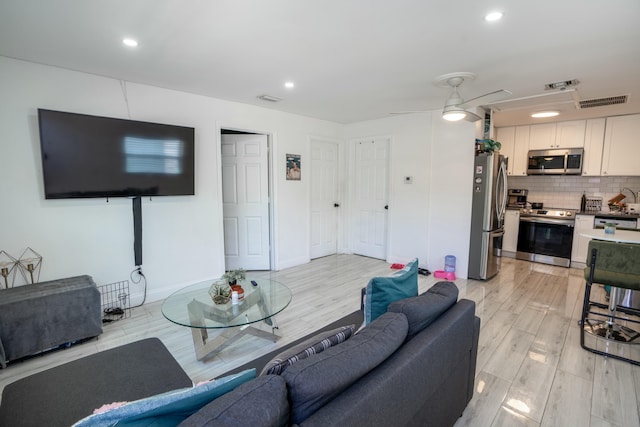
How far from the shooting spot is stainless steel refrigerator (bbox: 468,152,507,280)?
416 cm

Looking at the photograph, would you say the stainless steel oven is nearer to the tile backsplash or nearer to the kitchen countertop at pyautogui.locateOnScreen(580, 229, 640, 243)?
the tile backsplash

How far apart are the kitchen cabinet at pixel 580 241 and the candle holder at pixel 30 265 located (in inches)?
278

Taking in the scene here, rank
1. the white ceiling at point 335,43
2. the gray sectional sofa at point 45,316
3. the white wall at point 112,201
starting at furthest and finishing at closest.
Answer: the white wall at point 112,201 < the gray sectional sofa at point 45,316 < the white ceiling at point 335,43

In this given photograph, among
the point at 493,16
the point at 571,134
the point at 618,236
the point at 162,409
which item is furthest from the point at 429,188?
the point at 162,409

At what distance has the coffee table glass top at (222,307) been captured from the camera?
7.31 ft

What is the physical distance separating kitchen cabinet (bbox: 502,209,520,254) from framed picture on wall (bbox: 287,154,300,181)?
3804 millimetres

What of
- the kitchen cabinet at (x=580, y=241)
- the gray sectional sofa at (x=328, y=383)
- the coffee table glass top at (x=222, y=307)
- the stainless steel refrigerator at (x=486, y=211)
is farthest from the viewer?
the kitchen cabinet at (x=580, y=241)

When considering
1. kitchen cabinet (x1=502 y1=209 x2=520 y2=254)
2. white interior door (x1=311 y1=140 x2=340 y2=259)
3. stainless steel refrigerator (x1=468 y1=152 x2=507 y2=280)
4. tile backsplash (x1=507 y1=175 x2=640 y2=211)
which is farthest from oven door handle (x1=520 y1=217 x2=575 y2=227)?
white interior door (x1=311 y1=140 x2=340 y2=259)

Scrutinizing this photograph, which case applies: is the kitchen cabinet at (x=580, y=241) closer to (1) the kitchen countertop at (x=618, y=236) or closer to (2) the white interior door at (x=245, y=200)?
(1) the kitchen countertop at (x=618, y=236)

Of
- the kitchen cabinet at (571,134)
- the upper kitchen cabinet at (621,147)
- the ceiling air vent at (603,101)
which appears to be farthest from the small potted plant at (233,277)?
the upper kitchen cabinet at (621,147)

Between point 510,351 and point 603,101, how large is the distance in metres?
3.60

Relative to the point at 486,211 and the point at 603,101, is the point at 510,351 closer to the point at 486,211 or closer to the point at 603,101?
the point at 486,211

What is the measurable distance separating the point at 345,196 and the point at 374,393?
16.1 ft

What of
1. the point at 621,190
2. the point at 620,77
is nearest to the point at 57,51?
the point at 620,77
